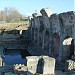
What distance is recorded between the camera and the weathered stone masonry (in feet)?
51.7

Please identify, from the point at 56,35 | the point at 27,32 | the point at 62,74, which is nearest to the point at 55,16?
the point at 56,35

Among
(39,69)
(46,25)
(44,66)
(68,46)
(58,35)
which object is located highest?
(46,25)

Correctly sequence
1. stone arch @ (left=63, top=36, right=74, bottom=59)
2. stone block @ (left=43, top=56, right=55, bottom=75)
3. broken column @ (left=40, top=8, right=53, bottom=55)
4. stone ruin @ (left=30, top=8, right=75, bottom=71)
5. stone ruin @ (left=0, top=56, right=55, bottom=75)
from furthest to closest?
broken column @ (left=40, top=8, right=53, bottom=55) < stone arch @ (left=63, top=36, right=74, bottom=59) < stone ruin @ (left=30, top=8, right=75, bottom=71) < stone block @ (left=43, top=56, right=55, bottom=75) < stone ruin @ (left=0, top=56, right=55, bottom=75)

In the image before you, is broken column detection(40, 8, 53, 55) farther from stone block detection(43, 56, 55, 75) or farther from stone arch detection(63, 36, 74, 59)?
stone block detection(43, 56, 55, 75)

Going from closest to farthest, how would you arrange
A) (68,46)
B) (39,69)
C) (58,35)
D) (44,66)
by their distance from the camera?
(44,66), (39,69), (68,46), (58,35)

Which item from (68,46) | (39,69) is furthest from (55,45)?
(39,69)

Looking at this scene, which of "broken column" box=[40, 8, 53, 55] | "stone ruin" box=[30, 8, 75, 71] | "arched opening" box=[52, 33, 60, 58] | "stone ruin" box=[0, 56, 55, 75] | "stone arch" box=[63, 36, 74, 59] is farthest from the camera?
"broken column" box=[40, 8, 53, 55]

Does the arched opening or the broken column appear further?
the broken column

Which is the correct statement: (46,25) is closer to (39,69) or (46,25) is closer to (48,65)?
(39,69)

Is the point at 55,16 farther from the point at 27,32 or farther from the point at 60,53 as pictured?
the point at 27,32

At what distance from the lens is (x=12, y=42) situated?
27.2m

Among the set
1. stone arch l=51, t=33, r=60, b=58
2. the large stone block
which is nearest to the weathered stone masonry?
stone arch l=51, t=33, r=60, b=58

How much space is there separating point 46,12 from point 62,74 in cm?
806

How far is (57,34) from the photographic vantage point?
18.5 metres
